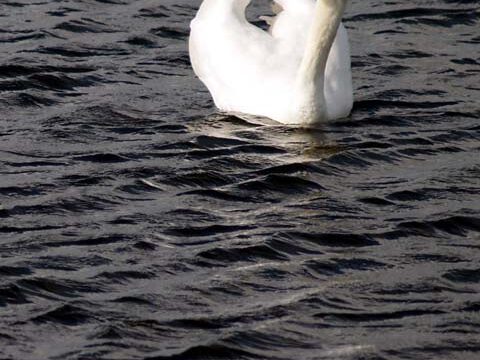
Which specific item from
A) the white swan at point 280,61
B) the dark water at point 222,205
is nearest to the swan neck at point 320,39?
the white swan at point 280,61

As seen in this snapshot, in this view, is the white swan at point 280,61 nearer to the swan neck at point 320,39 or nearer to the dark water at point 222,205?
the swan neck at point 320,39

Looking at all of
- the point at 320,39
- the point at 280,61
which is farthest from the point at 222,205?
the point at 280,61

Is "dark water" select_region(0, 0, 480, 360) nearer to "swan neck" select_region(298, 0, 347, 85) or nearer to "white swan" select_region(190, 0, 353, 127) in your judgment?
"white swan" select_region(190, 0, 353, 127)

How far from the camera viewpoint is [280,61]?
12914mm

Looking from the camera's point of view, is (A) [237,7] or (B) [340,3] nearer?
(B) [340,3]

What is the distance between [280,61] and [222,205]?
274 cm

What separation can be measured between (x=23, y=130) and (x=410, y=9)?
5227mm

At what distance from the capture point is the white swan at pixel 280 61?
1240cm

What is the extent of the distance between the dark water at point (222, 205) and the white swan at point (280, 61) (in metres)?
0.18

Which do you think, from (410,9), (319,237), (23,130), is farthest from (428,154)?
(410,9)

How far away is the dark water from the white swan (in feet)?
0.60

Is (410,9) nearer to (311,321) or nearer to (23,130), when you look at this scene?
(23,130)

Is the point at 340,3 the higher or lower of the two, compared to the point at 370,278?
higher

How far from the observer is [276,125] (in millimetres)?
12492
